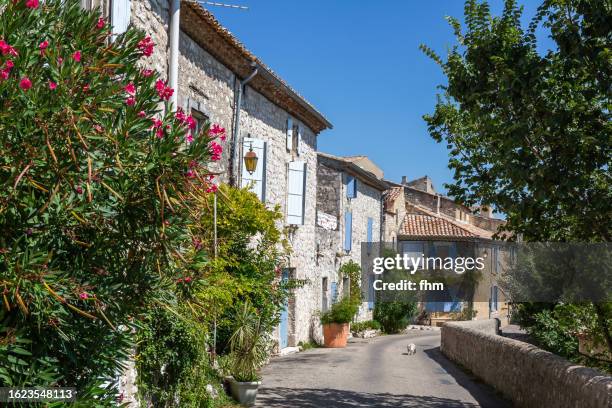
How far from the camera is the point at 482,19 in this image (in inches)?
383

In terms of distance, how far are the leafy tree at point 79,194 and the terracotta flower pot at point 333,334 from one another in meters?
18.3

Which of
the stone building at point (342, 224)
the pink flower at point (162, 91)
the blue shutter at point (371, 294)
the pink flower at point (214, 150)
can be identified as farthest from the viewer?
the blue shutter at point (371, 294)

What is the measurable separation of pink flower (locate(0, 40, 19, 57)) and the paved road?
816cm

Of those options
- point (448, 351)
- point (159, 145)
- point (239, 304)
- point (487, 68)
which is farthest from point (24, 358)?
point (448, 351)

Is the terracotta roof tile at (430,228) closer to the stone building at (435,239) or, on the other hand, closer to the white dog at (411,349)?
the stone building at (435,239)

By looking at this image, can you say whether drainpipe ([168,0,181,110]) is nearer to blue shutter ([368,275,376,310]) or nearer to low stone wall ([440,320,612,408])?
low stone wall ([440,320,612,408])

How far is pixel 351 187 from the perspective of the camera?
26.9m

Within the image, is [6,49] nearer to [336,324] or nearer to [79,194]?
[79,194]

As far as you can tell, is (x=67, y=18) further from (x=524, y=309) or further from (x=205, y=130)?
(x=524, y=309)

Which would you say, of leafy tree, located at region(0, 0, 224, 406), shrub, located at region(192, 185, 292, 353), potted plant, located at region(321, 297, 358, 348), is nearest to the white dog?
potted plant, located at region(321, 297, 358, 348)

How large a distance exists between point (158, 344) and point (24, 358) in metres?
4.43

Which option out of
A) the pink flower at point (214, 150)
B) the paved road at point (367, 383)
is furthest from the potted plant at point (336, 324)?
the pink flower at point (214, 150)

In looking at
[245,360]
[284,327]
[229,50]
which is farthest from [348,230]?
[245,360]

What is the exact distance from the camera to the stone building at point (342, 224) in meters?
23.8
